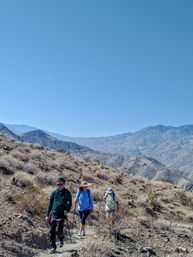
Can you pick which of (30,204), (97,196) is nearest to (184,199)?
(97,196)

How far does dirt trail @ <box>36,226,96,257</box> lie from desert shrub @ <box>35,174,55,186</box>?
Result: 944 cm

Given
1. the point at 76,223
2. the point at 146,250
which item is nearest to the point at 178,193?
the point at 76,223

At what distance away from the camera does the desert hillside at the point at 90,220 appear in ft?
53.9

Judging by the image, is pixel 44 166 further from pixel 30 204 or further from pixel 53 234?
pixel 53 234

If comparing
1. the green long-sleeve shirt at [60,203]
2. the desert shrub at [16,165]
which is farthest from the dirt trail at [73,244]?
the desert shrub at [16,165]

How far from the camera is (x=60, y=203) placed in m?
15.5

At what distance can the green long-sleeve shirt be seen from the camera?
609 inches

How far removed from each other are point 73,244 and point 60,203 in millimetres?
2331

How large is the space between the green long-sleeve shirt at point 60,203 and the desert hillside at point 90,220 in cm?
125

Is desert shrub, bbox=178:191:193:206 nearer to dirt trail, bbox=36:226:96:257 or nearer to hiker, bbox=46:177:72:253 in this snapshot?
dirt trail, bbox=36:226:96:257

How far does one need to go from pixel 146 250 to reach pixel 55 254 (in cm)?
408

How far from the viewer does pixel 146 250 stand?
1781 cm

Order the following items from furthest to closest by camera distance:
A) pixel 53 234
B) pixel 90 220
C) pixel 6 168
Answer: pixel 6 168 → pixel 90 220 → pixel 53 234

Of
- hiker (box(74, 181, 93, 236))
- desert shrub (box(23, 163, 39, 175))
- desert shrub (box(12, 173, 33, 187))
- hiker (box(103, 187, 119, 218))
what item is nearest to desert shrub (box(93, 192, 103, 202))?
desert shrub (box(12, 173, 33, 187))
